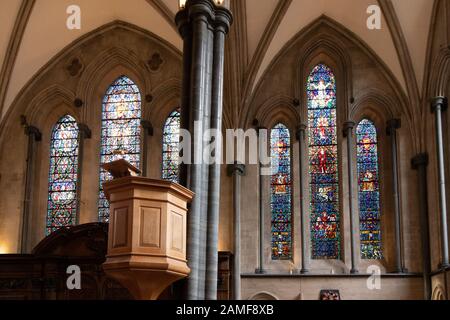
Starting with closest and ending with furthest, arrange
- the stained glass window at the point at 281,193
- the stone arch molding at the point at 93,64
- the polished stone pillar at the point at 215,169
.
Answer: the polished stone pillar at the point at 215,169 → the stained glass window at the point at 281,193 → the stone arch molding at the point at 93,64

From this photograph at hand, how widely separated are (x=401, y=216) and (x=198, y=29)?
8.78 m

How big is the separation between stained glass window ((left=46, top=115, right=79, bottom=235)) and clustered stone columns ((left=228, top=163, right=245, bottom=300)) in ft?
15.2

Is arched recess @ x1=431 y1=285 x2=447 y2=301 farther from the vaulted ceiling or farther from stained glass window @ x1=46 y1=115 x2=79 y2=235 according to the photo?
stained glass window @ x1=46 y1=115 x2=79 y2=235

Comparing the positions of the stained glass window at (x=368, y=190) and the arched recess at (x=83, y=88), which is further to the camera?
the arched recess at (x=83, y=88)

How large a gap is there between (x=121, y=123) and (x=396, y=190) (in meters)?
8.30

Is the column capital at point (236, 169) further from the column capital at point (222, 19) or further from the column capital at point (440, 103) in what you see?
the column capital at point (222, 19)

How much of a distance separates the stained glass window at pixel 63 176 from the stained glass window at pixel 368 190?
818cm

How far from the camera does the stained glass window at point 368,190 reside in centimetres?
1831

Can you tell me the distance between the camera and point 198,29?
1220cm

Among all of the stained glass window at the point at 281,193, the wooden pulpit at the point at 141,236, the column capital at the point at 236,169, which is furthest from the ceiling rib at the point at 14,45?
the wooden pulpit at the point at 141,236

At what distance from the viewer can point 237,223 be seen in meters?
18.4

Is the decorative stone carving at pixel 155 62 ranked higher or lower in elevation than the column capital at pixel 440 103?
higher

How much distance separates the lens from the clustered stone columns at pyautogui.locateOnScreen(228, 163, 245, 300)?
17703 millimetres

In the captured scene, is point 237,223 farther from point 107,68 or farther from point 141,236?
point 141,236
